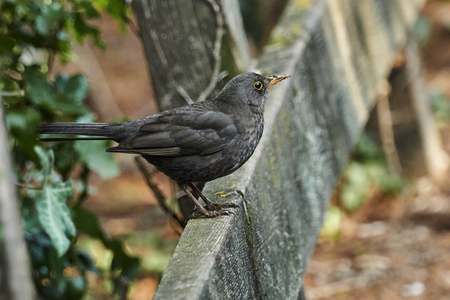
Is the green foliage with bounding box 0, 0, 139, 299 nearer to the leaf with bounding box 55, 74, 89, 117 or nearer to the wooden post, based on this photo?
the leaf with bounding box 55, 74, 89, 117

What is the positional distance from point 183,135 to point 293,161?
524 mm

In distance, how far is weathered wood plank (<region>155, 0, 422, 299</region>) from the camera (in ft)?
5.72

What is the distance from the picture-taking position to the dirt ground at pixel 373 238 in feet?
15.1

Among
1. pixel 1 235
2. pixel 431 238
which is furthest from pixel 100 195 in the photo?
pixel 1 235

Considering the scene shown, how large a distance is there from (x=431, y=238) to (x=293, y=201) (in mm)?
3041

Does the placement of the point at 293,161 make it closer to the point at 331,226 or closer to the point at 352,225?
the point at 331,226

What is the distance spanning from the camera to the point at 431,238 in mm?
5137

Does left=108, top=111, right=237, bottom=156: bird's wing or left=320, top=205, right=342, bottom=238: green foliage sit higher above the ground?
left=320, top=205, right=342, bottom=238: green foliage

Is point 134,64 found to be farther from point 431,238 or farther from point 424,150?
point 431,238

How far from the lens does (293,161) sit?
101 inches

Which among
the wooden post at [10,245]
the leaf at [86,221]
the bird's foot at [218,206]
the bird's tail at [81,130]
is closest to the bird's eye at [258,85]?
the bird's tail at [81,130]

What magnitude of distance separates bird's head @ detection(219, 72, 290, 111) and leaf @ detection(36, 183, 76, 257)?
843 millimetres

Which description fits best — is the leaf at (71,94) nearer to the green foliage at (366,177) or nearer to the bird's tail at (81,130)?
the bird's tail at (81,130)

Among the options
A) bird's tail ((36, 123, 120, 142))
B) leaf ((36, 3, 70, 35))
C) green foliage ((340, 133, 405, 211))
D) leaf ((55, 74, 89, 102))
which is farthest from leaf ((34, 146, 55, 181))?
green foliage ((340, 133, 405, 211))
